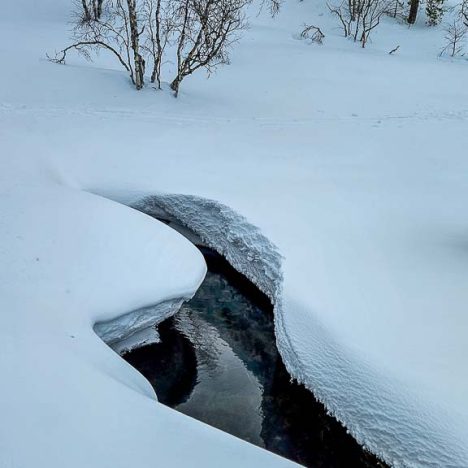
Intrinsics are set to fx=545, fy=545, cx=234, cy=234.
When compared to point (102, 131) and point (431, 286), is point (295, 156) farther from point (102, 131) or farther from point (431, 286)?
point (431, 286)

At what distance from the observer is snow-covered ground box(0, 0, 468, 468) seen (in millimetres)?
2363

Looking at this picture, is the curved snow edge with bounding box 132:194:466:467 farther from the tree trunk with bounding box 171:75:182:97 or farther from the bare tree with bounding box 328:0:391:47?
the bare tree with bounding box 328:0:391:47

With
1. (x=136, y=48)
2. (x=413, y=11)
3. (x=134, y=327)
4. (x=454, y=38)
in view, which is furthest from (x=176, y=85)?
(x=413, y=11)

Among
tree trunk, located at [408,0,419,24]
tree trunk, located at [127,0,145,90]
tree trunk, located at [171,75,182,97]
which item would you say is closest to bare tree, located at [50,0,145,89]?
tree trunk, located at [127,0,145,90]

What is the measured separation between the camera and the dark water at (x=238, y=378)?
3283 mm

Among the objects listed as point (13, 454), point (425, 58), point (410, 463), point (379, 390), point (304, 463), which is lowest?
point (304, 463)

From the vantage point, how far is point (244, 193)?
492 cm

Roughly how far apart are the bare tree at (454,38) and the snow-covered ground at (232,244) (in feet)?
13.0

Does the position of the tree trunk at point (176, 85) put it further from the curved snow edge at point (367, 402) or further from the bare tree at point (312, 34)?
the bare tree at point (312, 34)

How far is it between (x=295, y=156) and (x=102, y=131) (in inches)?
84.7

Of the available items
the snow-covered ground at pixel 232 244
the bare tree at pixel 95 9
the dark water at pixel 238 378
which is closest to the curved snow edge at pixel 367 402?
the snow-covered ground at pixel 232 244

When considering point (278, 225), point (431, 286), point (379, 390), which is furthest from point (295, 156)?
point (379, 390)

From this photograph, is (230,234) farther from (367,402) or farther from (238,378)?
(367,402)

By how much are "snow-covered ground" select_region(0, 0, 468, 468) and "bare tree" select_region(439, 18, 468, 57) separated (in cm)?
396
